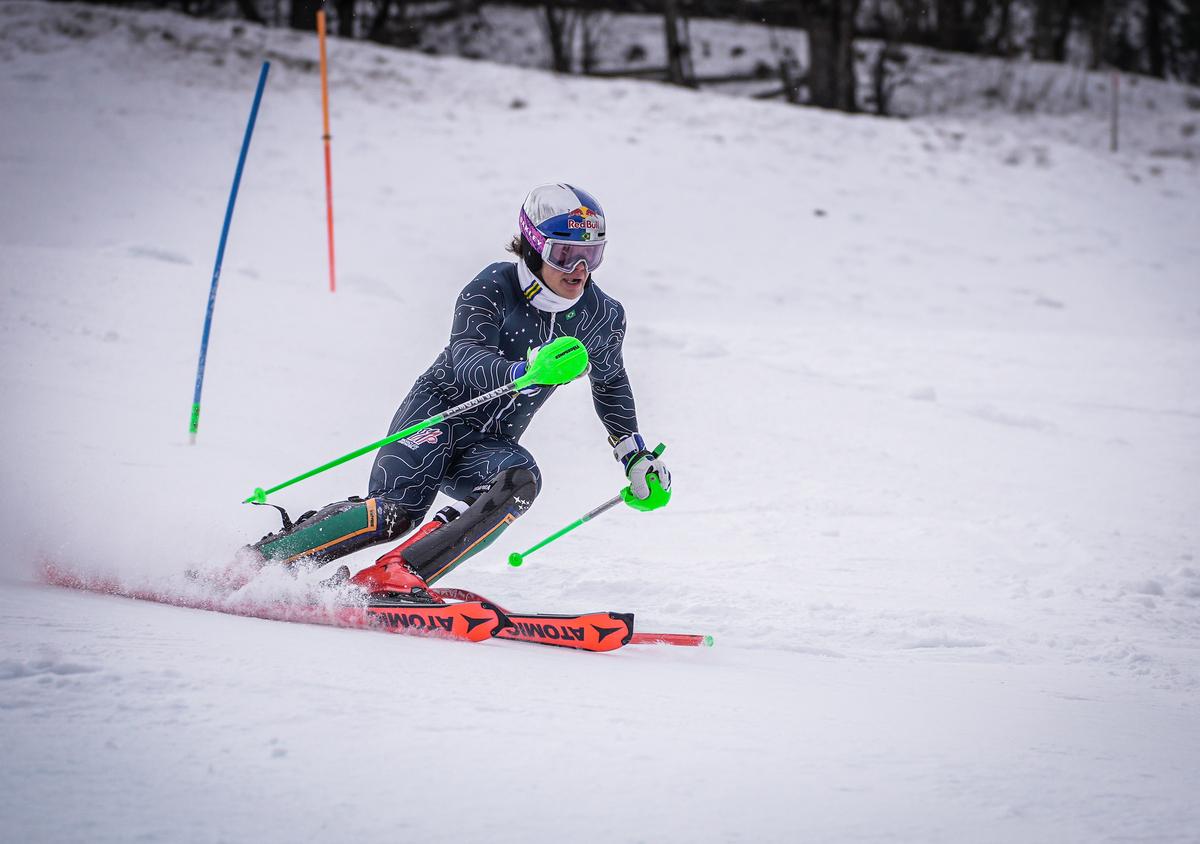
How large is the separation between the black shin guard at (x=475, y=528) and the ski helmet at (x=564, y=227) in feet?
2.66

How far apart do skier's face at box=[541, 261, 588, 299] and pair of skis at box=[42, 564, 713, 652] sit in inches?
46.9

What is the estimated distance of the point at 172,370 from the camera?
7.11 metres

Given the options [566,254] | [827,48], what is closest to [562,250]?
[566,254]

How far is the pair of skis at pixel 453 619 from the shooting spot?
11.4ft

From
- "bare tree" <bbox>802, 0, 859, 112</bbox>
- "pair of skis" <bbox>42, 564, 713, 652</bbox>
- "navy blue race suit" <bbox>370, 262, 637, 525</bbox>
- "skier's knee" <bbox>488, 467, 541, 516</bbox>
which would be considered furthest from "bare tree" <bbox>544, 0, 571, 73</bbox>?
"pair of skis" <bbox>42, 564, 713, 652</bbox>

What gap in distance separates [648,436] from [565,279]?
10.4 feet

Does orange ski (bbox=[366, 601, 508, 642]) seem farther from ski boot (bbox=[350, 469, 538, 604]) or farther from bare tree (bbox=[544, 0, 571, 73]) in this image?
bare tree (bbox=[544, 0, 571, 73])

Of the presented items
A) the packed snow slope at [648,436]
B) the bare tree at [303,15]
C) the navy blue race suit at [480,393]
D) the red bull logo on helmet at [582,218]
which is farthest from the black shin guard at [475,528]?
the bare tree at [303,15]

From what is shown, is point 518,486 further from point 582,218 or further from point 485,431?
point 582,218

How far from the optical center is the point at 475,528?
369cm

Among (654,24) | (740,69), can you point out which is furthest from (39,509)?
(654,24)

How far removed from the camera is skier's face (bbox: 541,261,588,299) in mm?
3926

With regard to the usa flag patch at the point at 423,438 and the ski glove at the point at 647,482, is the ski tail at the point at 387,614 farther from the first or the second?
the ski glove at the point at 647,482

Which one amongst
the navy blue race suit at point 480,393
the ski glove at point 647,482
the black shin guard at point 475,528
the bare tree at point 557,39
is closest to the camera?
the black shin guard at point 475,528
